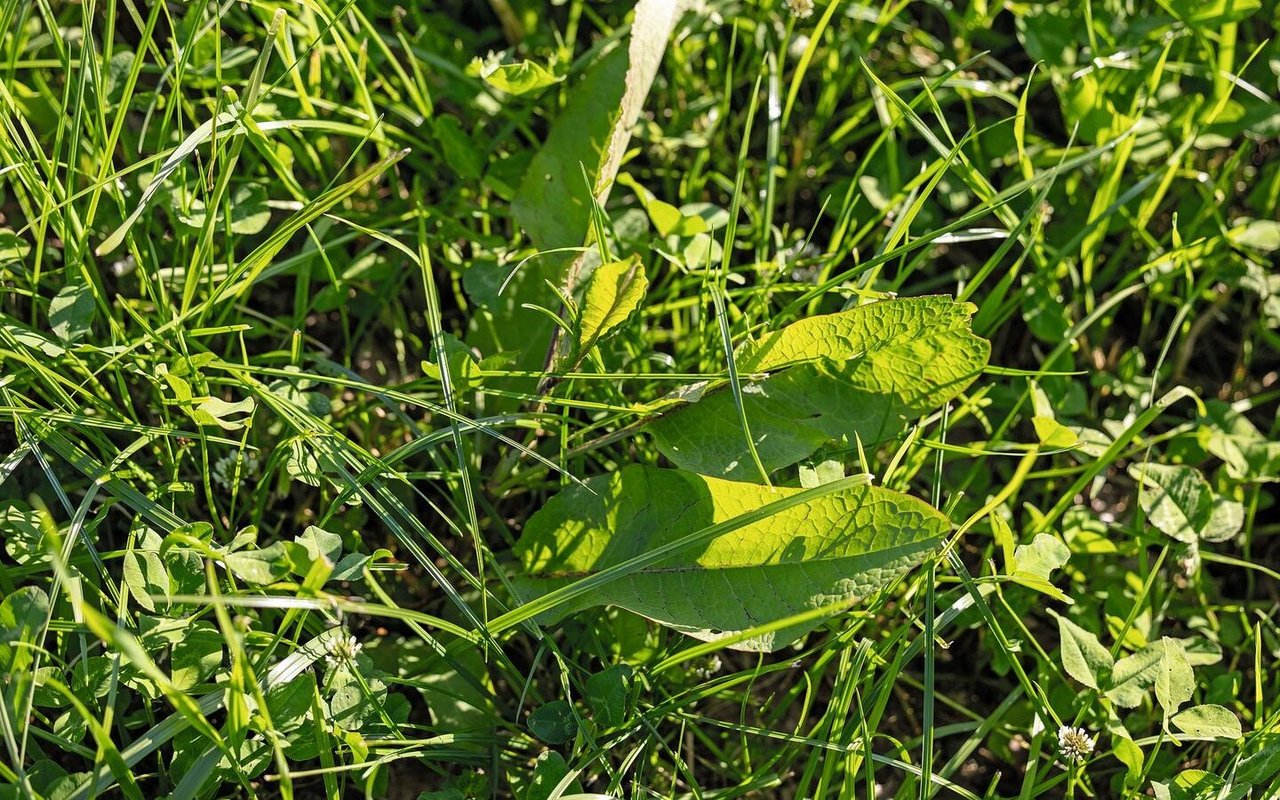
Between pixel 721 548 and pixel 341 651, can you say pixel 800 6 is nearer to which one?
pixel 721 548

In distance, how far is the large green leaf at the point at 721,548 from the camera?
140 cm

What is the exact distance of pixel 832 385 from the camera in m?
1.57

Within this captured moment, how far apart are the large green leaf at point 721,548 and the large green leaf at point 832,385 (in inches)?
2.7

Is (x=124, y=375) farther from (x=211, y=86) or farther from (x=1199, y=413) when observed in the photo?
(x=1199, y=413)

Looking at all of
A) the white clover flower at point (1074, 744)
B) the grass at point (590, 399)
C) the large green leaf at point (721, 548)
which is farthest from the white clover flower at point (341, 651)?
the white clover flower at point (1074, 744)

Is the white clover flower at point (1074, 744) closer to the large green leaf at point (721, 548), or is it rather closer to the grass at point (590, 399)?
the grass at point (590, 399)

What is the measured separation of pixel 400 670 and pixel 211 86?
1061 mm

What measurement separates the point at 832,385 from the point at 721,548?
30 centimetres

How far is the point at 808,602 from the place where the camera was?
1.42 metres

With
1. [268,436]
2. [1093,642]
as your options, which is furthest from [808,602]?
[268,436]

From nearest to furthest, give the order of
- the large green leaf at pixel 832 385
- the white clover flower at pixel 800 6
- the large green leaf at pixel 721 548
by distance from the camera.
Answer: the large green leaf at pixel 721 548 → the large green leaf at pixel 832 385 → the white clover flower at pixel 800 6

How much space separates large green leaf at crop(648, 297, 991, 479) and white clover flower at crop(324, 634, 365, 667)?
51cm

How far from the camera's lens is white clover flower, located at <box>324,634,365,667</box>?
4.60ft

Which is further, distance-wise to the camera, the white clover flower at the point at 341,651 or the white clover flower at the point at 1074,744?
the white clover flower at the point at 1074,744
